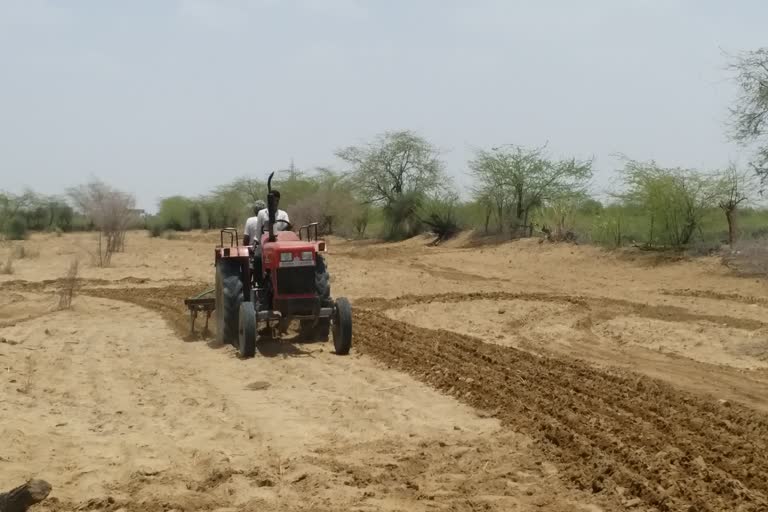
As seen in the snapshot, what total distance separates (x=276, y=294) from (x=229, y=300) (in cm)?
82

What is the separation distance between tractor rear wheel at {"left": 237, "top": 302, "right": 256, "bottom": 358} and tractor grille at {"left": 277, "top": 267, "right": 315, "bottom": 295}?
0.39 meters

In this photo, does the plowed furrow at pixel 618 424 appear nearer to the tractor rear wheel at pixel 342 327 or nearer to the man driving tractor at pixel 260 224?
the tractor rear wheel at pixel 342 327

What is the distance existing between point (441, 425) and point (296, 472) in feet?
4.62

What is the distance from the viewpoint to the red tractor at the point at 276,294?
353 inches

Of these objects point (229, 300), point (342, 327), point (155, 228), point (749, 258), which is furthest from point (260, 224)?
point (155, 228)

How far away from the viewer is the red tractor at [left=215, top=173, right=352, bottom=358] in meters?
8.97

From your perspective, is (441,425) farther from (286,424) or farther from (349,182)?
(349,182)

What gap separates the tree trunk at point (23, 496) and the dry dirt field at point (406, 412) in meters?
0.10

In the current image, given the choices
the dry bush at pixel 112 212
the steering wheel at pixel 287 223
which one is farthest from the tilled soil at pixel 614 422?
the dry bush at pixel 112 212

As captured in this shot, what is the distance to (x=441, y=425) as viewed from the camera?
6.15 meters

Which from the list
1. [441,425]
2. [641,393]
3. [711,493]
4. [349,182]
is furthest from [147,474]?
[349,182]

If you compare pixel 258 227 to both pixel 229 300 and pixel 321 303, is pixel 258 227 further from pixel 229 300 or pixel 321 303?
pixel 321 303

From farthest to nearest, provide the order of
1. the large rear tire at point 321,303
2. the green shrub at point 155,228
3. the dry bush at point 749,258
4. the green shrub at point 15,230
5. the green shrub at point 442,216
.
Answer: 1. the green shrub at point 155,228
2. the green shrub at point 15,230
3. the green shrub at point 442,216
4. the dry bush at point 749,258
5. the large rear tire at point 321,303

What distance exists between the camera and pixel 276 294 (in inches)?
353
